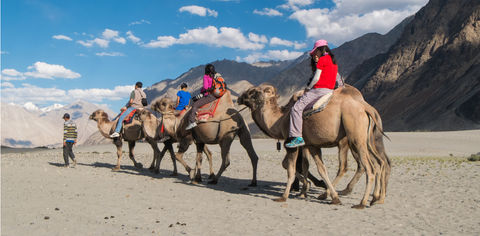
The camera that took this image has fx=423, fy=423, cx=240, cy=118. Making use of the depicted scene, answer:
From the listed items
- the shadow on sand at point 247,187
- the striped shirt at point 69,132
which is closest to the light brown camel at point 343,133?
the shadow on sand at point 247,187

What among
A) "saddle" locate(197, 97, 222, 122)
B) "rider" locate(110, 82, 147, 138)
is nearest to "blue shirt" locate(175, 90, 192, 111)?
"saddle" locate(197, 97, 222, 122)

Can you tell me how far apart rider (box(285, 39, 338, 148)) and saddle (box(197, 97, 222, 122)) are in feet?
9.76

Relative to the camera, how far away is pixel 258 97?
925 cm

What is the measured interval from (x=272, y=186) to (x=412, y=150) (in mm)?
17946

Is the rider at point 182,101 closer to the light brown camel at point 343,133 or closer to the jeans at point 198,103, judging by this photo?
the jeans at point 198,103

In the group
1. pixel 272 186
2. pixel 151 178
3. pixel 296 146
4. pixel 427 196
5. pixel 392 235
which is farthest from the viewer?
pixel 151 178

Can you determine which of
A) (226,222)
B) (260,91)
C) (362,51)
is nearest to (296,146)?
(260,91)

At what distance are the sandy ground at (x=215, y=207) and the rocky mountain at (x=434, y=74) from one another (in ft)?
161

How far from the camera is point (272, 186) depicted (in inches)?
440

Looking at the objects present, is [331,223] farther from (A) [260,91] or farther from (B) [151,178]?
(B) [151,178]

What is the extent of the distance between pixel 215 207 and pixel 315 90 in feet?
9.82

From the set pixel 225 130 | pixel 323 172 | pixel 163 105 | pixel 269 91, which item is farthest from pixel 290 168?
pixel 163 105

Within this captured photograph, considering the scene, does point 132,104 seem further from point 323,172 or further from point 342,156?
point 323,172

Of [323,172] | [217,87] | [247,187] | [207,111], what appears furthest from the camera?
[217,87]
